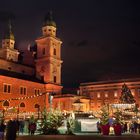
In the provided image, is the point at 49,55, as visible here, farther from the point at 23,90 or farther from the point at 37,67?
the point at 23,90

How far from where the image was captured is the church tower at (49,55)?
8094 cm

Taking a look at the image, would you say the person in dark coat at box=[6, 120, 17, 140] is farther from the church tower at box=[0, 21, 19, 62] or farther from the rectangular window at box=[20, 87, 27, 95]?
the church tower at box=[0, 21, 19, 62]

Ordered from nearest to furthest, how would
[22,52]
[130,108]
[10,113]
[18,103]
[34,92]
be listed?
[130,108] → [10,113] → [18,103] → [34,92] → [22,52]

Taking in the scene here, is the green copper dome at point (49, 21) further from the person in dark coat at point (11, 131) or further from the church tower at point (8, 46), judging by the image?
the person in dark coat at point (11, 131)

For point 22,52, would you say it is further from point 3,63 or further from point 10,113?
point 10,113

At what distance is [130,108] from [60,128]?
14035 mm

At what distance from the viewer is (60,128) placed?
37000 mm

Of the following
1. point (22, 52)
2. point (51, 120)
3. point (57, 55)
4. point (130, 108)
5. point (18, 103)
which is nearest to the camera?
point (51, 120)

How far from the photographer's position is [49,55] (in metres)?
81.1

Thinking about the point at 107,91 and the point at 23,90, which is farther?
the point at 107,91

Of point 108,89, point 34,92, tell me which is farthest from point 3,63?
point 108,89

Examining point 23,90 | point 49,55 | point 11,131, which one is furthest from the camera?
point 49,55

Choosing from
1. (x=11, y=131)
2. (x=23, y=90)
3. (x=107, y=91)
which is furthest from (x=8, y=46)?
(x=11, y=131)

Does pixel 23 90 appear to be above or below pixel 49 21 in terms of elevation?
below
